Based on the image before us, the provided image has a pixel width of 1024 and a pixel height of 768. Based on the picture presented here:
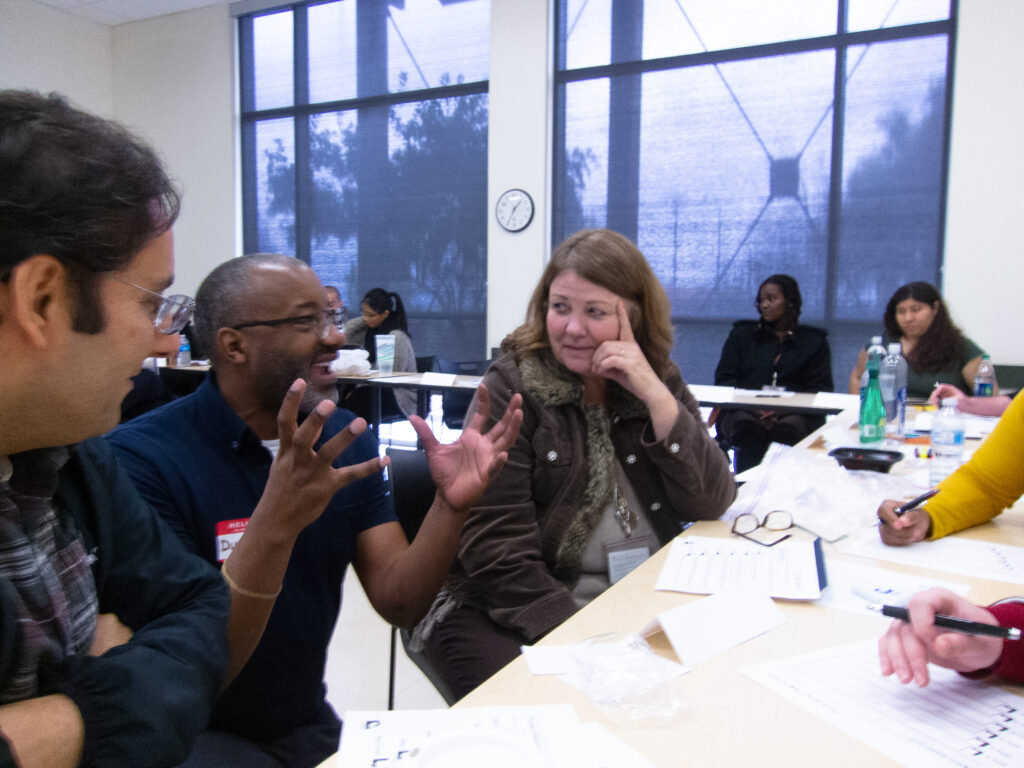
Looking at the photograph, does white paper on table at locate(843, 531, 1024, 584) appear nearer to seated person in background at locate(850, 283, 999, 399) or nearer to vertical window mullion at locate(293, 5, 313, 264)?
seated person in background at locate(850, 283, 999, 399)

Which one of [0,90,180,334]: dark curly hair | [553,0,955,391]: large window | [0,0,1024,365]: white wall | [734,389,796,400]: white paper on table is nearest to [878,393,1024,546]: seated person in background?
[0,90,180,334]: dark curly hair

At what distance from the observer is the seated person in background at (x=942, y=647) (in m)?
0.86

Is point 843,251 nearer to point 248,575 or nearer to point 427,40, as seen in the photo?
point 427,40

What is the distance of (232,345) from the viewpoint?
1.41 metres

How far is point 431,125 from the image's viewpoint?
6.54m

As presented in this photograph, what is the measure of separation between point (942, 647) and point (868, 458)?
4.49ft

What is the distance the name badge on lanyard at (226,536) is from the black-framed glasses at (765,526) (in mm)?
999

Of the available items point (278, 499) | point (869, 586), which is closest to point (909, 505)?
point (869, 586)

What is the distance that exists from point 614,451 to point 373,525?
58 cm

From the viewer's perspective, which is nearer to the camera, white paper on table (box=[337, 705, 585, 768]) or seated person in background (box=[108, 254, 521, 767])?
white paper on table (box=[337, 705, 585, 768])

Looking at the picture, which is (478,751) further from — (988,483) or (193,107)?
(193,107)

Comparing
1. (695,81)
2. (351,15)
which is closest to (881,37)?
(695,81)

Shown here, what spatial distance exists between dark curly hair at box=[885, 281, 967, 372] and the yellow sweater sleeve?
2.64 m

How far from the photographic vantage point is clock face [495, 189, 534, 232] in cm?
605
